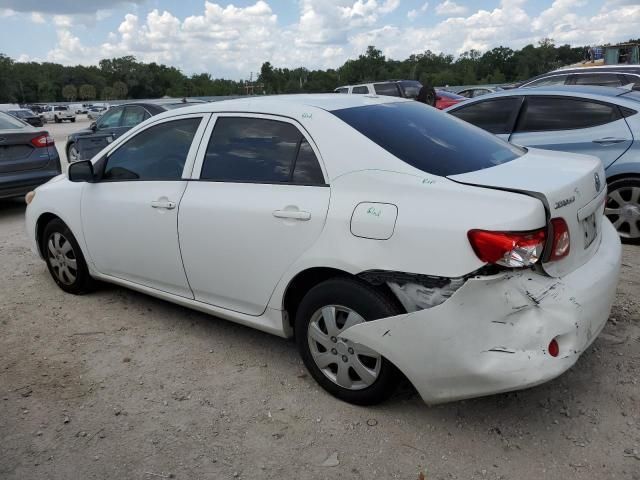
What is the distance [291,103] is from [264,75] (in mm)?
77707

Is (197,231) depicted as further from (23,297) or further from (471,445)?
(23,297)

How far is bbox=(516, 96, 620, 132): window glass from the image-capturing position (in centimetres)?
563

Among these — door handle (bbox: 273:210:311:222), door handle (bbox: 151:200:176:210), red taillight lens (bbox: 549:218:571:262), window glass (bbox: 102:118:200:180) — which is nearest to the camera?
red taillight lens (bbox: 549:218:571:262)

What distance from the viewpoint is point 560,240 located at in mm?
2561

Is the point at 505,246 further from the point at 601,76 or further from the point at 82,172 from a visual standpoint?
the point at 601,76

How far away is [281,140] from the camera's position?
3219mm

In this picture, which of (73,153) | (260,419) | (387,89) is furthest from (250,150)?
(387,89)

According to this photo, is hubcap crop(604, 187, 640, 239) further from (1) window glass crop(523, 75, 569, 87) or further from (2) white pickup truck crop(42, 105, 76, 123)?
(2) white pickup truck crop(42, 105, 76, 123)

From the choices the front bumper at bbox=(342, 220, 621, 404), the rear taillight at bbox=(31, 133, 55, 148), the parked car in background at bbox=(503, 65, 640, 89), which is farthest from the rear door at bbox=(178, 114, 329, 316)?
the parked car in background at bbox=(503, 65, 640, 89)

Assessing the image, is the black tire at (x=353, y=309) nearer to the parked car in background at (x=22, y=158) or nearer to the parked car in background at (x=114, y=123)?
the parked car in background at (x=22, y=158)

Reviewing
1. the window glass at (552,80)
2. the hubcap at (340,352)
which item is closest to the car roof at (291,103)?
the hubcap at (340,352)

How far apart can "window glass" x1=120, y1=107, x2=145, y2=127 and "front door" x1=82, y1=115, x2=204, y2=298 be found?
657cm

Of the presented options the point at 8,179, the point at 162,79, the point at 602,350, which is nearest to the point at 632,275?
the point at 602,350

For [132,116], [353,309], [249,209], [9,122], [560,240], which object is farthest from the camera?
[132,116]
